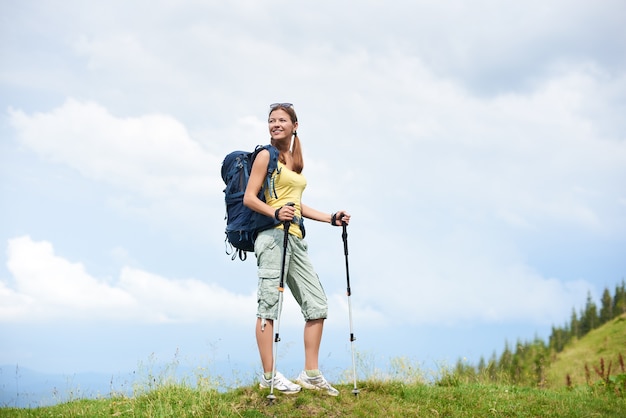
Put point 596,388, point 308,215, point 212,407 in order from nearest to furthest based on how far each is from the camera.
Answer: point 212,407, point 308,215, point 596,388

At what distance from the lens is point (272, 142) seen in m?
7.38

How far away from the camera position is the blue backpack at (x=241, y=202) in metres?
6.96

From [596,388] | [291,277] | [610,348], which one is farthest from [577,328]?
[291,277]

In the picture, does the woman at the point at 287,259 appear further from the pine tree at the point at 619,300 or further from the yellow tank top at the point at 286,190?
the pine tree at the point at 619,300

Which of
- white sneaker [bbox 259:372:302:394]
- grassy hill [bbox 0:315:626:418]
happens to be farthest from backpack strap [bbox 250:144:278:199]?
grassy hill [bbox 0:315:626:418]

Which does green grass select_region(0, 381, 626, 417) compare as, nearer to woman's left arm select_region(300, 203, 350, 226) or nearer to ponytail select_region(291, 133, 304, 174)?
woman's left arm select_region(300, 203, 350, 226)

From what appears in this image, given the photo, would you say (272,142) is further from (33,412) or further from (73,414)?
(33,412)

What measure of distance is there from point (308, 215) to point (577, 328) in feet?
130

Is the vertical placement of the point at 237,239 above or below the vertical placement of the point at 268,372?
above

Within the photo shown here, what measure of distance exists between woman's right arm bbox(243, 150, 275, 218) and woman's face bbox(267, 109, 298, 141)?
0.44 metres

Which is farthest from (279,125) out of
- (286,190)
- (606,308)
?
(606,308)

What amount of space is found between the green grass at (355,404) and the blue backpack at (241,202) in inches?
75.6

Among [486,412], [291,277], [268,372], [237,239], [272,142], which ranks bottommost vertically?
[486,412]

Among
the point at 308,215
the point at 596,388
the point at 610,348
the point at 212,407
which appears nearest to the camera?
the point at 212,407
